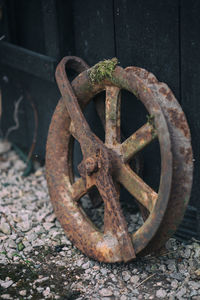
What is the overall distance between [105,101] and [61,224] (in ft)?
2.85

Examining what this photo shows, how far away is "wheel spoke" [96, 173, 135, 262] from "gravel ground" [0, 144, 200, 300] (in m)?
0.20

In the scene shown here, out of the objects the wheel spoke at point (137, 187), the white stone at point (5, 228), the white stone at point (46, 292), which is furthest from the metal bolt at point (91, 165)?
the white stone at point (5, 228)

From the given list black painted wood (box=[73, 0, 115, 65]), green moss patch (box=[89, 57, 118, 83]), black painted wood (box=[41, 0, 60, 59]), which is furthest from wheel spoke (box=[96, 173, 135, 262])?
black painted wood (box=[41, 0, 60, 59])

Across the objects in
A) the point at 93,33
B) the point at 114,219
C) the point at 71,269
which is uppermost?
the point at 93,33

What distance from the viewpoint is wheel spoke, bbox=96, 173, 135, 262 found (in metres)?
2.85

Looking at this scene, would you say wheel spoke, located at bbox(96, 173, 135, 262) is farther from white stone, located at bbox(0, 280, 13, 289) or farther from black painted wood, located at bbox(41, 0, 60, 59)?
black painted wood, located at bbox(41, 0, 60, 59)

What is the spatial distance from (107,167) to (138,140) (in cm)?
25

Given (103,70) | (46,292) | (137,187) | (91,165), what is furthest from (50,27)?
(46,292)

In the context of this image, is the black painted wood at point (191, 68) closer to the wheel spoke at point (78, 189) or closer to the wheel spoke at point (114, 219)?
the wheel spoke at point (114, 219)

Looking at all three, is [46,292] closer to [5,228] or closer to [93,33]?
[5,228]

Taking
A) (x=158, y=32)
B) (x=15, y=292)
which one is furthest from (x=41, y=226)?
(x=158, y=32)

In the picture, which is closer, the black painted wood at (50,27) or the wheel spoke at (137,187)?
the wheel spoke at (137,187)

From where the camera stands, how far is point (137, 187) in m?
2.88

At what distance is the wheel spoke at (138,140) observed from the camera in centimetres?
276
